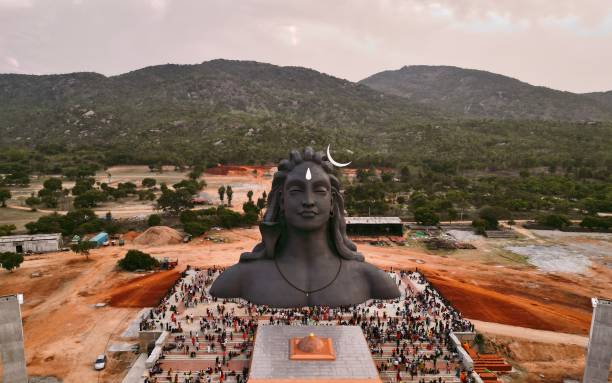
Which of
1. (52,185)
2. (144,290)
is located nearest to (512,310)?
(144,290)

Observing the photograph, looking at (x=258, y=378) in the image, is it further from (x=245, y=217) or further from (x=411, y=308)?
(x=245, y=217)

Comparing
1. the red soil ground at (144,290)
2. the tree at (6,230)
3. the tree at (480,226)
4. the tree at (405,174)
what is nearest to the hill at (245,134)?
the tree at (405,174)

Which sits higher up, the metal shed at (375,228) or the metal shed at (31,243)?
the metal shed at (375,228)

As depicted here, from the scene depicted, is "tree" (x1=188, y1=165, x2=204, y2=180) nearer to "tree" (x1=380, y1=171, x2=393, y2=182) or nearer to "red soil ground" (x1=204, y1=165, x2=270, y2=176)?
"red soil ground" (x1=204, y1=165, x2=270, y2=176)

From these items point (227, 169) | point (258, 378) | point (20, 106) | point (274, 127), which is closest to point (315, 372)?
point (258, 378)

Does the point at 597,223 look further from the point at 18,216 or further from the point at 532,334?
the point at 18,216

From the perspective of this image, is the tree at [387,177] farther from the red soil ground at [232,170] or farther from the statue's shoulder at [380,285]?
the statue's shoulder at [380,285]
